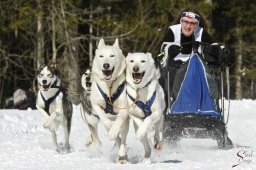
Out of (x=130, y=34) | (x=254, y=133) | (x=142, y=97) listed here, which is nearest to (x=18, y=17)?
(x=130, y=34)

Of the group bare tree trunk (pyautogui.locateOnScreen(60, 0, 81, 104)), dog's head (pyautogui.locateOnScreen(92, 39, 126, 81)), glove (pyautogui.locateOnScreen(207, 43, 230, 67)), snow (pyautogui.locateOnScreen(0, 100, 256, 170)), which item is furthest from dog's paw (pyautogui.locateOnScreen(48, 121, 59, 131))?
bare tree trunk (pyautogui.locateOnScreen(60, 0, 81, 104))

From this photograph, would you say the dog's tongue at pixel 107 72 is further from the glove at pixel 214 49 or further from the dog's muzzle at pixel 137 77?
the glove at pixel 214 49

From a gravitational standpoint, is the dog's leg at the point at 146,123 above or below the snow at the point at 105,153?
above

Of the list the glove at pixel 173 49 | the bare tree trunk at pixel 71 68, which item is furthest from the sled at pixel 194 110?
the bare tree trunk at pixel 71 68

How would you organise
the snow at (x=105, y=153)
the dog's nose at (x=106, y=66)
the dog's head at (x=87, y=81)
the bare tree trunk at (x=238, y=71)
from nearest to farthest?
1. the snow at (x=105, y=153)
2. the dog's nose at (x=106, y=66)
3. the dog's head at (x=87, y=81)
4. the bare tree trunk at (x=238, y=71)

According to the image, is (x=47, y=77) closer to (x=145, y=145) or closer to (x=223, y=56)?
(x=145, y=145)

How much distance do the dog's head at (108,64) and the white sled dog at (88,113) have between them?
119cm

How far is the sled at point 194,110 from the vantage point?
767 cm

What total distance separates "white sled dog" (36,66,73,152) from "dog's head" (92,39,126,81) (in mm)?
1560

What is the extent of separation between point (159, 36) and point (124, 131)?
14277 mm

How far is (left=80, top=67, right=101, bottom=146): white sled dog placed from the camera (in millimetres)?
7895

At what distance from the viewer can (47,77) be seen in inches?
330

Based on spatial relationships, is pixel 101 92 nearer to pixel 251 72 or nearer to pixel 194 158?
Result: pixel 194 158

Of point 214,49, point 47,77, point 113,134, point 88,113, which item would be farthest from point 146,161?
point 47,77
